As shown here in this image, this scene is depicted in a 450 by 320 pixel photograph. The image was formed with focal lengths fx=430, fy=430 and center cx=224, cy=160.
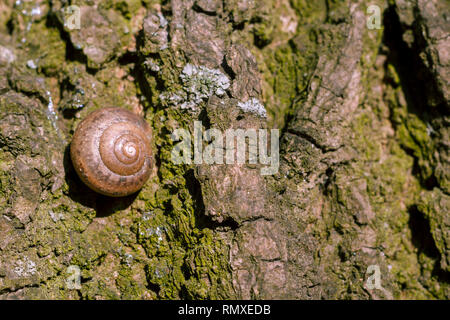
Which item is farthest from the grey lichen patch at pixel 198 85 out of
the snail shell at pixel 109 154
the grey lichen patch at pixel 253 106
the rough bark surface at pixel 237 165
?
the snail shell at pixel 109 154

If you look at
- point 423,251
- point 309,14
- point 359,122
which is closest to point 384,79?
point 359,122

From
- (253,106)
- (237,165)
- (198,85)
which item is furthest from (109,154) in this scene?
→ (253,106)

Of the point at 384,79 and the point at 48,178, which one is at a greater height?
the point at 384,79

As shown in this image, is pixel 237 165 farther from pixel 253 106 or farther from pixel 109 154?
pixel 109 154

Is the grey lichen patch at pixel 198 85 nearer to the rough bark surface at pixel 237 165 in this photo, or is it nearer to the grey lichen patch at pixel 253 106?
the rough bark surface at pixel 237 165

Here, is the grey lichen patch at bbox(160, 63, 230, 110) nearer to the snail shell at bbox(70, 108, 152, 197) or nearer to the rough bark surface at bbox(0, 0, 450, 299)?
the rough bark surface at bbox(0, 0, 450, 299)

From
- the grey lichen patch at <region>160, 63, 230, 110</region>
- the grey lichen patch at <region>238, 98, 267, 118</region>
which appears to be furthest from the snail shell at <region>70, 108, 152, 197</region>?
the grey lichen patch at <region>238, 98, 267, 118</region>

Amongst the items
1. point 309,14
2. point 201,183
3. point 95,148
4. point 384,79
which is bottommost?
point 201,183
